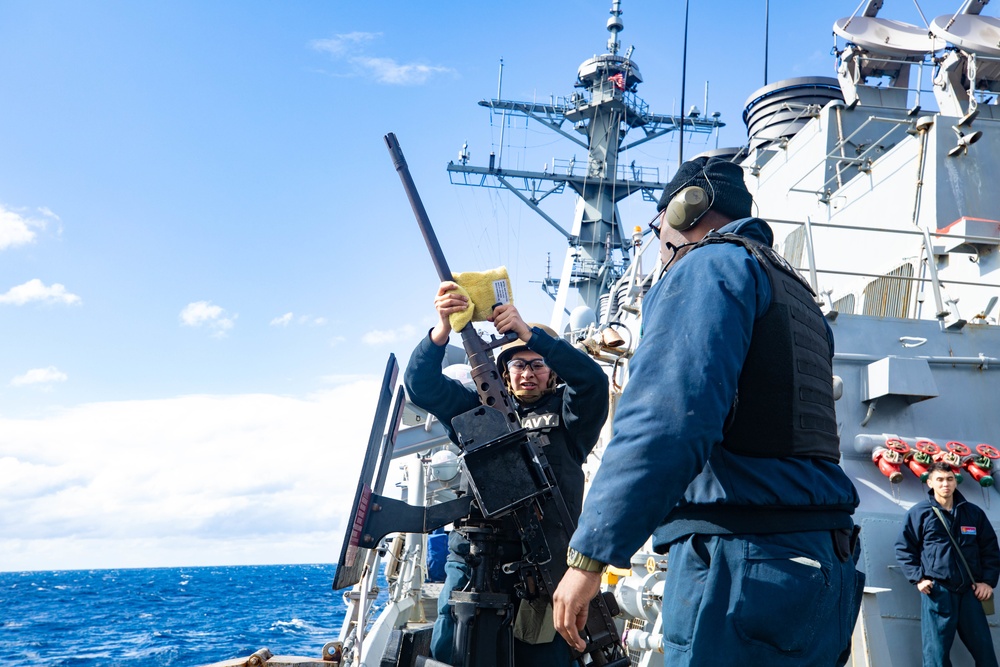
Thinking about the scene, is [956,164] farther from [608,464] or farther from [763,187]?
[608,464]

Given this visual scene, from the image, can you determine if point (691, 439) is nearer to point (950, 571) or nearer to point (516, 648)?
point (516, 648)

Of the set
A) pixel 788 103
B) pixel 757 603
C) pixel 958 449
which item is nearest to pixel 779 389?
pixel 757 603

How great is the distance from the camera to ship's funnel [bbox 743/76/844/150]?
13.6 meters

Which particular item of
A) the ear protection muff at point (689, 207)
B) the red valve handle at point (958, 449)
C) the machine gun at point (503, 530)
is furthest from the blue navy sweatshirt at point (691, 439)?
the red valve handle at point (958, 449)

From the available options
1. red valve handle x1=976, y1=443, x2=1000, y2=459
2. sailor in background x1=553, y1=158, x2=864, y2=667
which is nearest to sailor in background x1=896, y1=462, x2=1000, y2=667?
red valve handle x1=976, y1=443, x2=1000, y2=459

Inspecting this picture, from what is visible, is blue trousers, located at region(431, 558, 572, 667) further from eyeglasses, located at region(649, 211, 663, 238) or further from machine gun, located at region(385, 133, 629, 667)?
eyeglasses, located at region(649, 211, 663, 238)

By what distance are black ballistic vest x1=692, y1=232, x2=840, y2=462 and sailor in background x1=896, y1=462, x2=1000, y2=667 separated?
3452mm

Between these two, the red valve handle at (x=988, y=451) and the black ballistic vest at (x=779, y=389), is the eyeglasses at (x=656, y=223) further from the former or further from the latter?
the red valve handle at (x=988, y=451)

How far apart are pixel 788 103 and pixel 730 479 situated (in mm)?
13208

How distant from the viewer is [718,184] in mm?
2311

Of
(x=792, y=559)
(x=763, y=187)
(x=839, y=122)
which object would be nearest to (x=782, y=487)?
(x=792, y=559)

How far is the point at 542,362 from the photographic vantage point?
3768 millimetres

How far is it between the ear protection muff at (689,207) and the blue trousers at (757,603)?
0.86m

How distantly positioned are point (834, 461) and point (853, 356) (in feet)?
14.1
